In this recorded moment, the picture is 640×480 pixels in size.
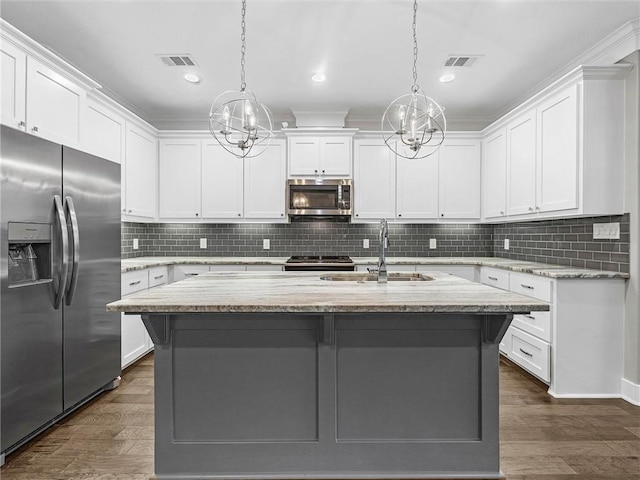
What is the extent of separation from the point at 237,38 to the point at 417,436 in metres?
2.99

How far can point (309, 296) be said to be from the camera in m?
1.82

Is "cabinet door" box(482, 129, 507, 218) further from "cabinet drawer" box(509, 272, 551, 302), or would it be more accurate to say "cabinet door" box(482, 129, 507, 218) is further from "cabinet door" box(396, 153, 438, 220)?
"cabinet drawer" box(509, 272, 551, 302)

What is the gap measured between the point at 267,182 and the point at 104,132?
1.74m

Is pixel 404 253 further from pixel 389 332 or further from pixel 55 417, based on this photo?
pixel 55 417

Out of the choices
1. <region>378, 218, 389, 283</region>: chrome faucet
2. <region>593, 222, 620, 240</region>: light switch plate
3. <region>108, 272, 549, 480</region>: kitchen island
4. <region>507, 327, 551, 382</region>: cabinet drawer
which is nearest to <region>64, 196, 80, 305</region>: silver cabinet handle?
<region>108, 272, 549, 480</region>: kitchen island

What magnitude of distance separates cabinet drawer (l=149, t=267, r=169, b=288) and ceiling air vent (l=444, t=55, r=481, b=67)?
11.0 feet

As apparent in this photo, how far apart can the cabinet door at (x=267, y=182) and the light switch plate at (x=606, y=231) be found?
3045 mm

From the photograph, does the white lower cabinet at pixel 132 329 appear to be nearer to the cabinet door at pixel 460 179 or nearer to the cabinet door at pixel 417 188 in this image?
the cabinet door at pixel 417 188

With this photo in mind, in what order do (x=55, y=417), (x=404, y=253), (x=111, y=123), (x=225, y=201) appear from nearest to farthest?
(x=55, y=417) < (x=111, y=123) < (x=225, y=201) < (x=404, y=253)

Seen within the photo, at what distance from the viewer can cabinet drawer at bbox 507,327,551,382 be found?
3.06 metres

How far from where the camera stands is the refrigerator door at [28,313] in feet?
6.78

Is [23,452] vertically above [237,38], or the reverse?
[237,38]

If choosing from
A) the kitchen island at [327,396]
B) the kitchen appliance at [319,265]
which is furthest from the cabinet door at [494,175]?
the kitchen island at [327,396]

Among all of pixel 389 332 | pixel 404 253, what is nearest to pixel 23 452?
pixel 389 332
